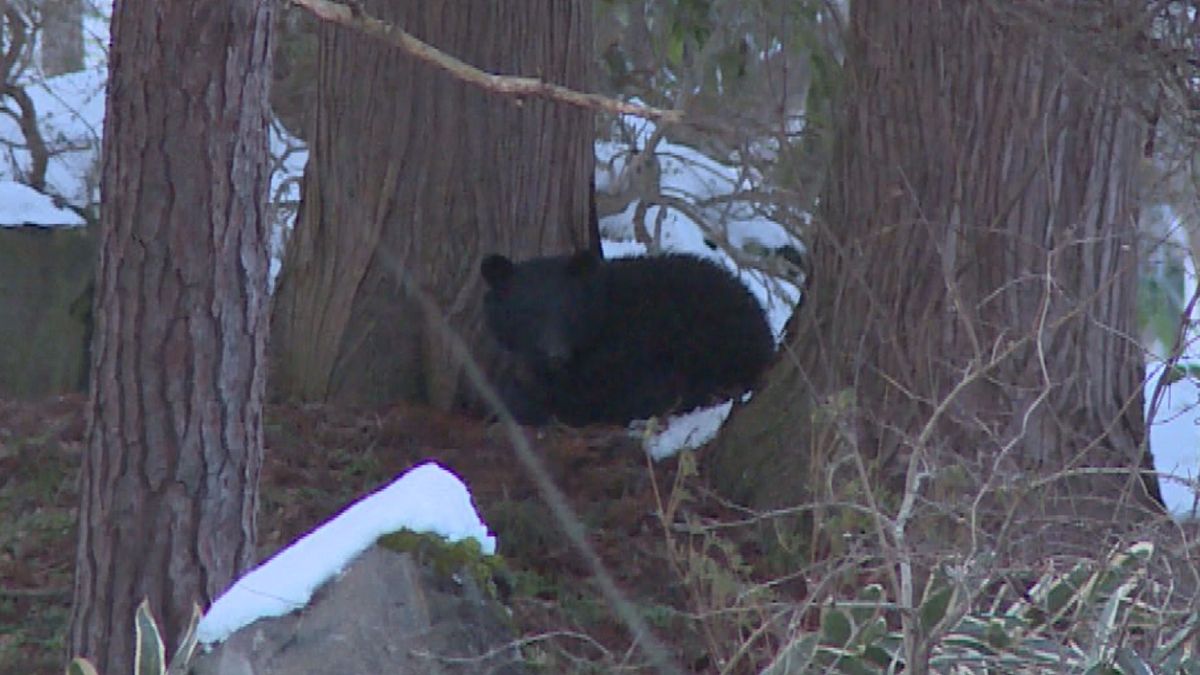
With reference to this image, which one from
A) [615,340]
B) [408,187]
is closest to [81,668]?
[408,187]

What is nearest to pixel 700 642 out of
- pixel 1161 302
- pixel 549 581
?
pixel 549 581

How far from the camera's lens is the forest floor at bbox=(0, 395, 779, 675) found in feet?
20.7

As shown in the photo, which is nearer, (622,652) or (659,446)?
(622,652)

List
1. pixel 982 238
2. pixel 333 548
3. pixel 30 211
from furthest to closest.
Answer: pixel 30 211
pixel 982 238
pixel 333 548

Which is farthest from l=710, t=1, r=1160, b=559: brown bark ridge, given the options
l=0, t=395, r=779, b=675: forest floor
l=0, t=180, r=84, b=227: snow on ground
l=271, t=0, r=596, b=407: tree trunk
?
l=0, t=180, r=84, b=227: snow on ground

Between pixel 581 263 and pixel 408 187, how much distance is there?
95cm

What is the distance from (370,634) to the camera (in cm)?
390

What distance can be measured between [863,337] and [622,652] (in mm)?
1440

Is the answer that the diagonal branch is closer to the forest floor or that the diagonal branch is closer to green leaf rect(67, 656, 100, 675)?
the forest floor

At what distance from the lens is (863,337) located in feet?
20.2

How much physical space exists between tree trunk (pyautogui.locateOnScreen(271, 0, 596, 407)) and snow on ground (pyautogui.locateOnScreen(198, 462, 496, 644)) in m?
4.36

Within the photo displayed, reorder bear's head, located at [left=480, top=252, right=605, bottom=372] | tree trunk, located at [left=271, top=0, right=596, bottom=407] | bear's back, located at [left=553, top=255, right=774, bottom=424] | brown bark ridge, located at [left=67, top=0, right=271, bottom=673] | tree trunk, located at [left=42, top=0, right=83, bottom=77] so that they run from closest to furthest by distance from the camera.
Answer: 1. brown bark ridge, located at [left=67, top=0, right=271, bottom=673]
2. bear's head, located at [left=480, top=252, right=605, bottom=372]
3. tree trunk, located at [left=271, top=0, right=596, bottom=407]
4. bear's back, located at [left=553, top=255, right=774, bottom=424]
5. tree trunk, located at [left=42, top=0, right=83, bottom=77]

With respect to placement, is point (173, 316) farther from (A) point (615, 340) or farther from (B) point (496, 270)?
(A) point (615, 340)

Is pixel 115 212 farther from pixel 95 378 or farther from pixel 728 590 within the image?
pixel 728 590
